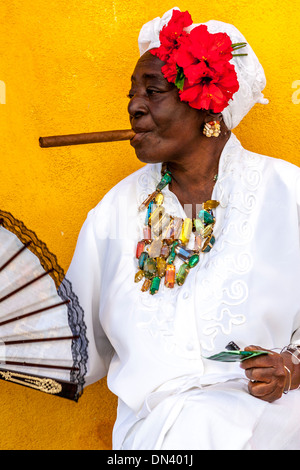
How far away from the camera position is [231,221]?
7.72ft

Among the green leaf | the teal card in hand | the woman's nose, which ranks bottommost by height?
the teal card in hand

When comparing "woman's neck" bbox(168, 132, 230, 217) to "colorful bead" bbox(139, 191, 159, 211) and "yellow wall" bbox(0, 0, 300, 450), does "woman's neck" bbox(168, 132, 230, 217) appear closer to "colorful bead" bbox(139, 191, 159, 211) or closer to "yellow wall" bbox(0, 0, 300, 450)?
"colorful bead" bbox(139, 191, 159, 211)

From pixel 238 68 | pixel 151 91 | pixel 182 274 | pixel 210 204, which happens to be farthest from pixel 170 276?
pixel 238 68

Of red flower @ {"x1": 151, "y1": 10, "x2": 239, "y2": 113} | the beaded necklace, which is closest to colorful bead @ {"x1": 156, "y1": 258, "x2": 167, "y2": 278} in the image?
the beaded necklace

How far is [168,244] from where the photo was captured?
243 cm

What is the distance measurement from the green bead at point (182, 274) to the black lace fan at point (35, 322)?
0.97 ft

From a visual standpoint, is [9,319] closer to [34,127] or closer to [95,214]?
[95,214]

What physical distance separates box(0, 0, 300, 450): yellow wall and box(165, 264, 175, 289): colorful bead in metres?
0.62

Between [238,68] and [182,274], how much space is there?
622 mm

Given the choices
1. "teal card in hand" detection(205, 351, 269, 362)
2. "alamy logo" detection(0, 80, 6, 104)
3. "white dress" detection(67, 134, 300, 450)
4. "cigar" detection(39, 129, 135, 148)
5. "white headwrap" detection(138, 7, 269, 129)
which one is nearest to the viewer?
"teal card in hand" detection(205, 351, 269, 362)

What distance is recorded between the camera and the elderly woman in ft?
7.14

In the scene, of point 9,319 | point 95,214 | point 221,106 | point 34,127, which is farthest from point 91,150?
point 9,319

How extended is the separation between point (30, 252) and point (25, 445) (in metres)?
0.86

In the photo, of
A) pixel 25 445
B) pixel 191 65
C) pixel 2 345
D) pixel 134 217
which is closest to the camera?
pixel 2 345
